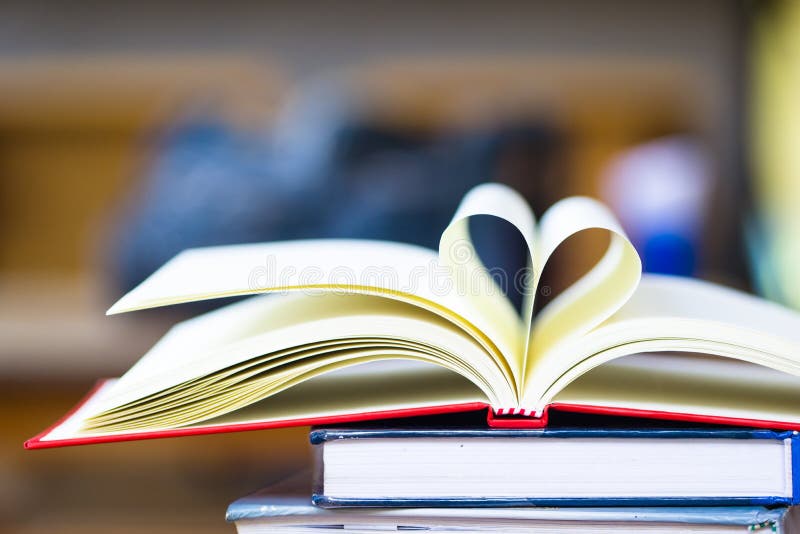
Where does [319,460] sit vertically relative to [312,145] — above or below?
below

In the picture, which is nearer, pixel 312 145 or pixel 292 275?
pixel 292 275

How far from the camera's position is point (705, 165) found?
51.2 inches

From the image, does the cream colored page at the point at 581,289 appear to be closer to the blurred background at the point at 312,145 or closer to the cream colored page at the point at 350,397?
the cream colored page at the point at 350,397

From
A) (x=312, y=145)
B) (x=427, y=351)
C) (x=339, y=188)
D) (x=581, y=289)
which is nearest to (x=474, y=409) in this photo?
(x=427, y=351)

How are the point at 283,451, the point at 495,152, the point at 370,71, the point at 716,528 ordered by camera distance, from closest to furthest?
the point at 716,528, the point at 495,152, the point at 370,71, the point at 283,451

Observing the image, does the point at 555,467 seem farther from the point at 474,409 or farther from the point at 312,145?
the point at 312,145

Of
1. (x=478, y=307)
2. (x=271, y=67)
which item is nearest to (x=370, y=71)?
(x=271, y=67)

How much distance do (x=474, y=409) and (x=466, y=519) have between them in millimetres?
58

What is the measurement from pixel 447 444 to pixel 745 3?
1.19 metres

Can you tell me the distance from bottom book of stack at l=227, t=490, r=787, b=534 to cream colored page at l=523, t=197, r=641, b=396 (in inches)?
2.8

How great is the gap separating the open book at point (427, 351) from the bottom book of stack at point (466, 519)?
0.05 m

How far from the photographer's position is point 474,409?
0.38 meters

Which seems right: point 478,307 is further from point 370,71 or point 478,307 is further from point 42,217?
point 42,217

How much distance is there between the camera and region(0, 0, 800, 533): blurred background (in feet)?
3.92
